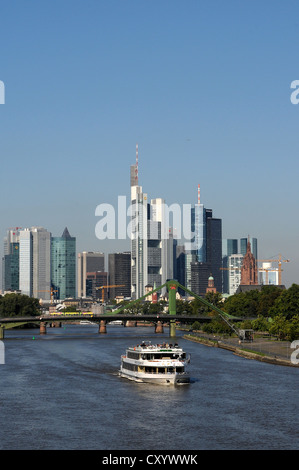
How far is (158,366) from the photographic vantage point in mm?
76375

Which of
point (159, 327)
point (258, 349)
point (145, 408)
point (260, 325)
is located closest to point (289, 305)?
point (260, 325)

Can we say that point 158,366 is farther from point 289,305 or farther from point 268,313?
point 268,313

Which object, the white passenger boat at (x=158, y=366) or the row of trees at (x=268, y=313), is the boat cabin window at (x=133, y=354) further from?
the row of trees at (x=268, y=313)

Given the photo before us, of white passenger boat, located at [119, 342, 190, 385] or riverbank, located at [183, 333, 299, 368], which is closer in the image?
white passenger boat, located at [119, 342, 190, 385]

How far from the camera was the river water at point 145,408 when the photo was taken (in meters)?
49.3

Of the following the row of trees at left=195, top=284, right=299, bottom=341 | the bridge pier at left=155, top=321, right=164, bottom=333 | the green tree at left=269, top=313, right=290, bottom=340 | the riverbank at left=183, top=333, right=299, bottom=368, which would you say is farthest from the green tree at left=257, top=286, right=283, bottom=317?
the green tree at left=269, top=313, right=290, bottom=340

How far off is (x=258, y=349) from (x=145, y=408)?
154 ft

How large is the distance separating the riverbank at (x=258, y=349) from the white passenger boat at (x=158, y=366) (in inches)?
623

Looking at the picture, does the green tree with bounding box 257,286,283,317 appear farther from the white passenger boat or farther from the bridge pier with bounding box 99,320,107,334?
the white passenger boat

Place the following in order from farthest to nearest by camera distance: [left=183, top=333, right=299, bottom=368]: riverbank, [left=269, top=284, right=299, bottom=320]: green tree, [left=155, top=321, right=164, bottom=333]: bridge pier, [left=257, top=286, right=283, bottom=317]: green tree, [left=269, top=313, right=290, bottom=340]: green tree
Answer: [left=155, top=321, right=164, bottom=333]: bridge pier → [left=257, top=286, right=283, bottom=317]: green tree → [left=269, top=284, right=299, bottom=320]: green tree → [left=269, top=313, right=290, bottom=340]: green tree → [left=183, top=333, right=299, bottom=368]: riverbank

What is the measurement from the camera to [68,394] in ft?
224

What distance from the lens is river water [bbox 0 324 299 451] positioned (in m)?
49.3

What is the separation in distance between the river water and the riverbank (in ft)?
5.76
